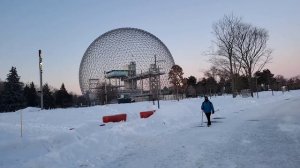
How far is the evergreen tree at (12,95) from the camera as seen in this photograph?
234 feet

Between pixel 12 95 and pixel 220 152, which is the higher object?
pixel 12 95

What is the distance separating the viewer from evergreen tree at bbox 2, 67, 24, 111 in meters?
71.4

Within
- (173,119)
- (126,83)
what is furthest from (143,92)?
(173,119)

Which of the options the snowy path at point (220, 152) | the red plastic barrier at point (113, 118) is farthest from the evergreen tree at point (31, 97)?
the snowy path at point (220, 152)

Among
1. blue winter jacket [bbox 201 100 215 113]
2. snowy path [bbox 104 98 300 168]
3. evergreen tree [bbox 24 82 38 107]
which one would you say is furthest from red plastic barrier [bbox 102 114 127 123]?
evergreen tree [bbox 24 82 38 107]

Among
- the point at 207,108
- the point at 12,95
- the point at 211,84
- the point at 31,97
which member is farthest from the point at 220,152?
the point at 211,84

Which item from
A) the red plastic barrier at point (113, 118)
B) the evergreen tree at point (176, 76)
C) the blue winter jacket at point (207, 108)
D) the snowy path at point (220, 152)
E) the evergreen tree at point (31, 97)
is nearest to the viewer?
the snowy path at point (220, 152)

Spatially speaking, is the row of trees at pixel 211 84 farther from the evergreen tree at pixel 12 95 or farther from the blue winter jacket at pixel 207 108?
the blue winter jacket at pixel 207 108

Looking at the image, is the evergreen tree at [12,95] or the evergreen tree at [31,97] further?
the evergreen tree at [31,97]

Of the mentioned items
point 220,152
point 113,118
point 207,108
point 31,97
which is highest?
point 31,97

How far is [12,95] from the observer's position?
237ft

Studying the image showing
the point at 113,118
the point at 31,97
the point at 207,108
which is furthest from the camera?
the point at 31,97

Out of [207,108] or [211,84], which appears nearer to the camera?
[207,108]

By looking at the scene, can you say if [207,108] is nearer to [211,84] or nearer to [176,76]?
[176,76]
